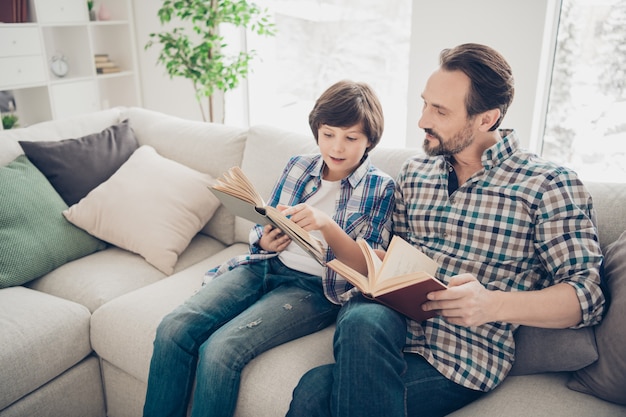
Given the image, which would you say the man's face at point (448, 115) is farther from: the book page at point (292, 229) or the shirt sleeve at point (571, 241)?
the book page at point (292, 229)

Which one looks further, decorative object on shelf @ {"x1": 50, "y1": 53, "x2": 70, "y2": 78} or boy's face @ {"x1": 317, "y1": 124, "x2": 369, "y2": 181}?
decorative object on shelf @ {"x1": 50, "y1": 53, "x2": 70, "y2": 78}

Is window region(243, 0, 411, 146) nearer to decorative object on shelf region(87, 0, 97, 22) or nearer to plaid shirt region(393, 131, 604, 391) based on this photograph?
decorative object on shelf region(87, 0, 97, 22)

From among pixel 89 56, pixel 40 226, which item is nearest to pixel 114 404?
pixel 40 226

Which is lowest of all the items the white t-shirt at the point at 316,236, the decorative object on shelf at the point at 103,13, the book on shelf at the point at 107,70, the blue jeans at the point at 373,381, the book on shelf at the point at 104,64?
the blue jeans at the point at 373,381

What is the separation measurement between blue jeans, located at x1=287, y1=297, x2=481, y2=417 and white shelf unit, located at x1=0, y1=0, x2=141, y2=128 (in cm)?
287

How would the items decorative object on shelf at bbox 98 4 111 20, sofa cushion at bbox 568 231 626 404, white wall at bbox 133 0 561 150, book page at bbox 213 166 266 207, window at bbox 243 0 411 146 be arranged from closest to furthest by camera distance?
sofa cushion at bbox 568 231 626 404, book page at bbox 213 166 266 207, white wall at bbox 133 0 561 150, window at bbox 243 0 411 146, decorative object on shelf at bbox 98 4 111 20

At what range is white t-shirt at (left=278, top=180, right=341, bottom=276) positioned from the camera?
62.9 inches

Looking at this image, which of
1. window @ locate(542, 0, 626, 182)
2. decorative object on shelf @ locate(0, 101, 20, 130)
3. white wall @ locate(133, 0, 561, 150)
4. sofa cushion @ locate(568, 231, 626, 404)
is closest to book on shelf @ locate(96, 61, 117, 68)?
decorative object on shelf @ locate(0, 101, 20, 130)

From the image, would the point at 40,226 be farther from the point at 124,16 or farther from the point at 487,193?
the point at 124,16

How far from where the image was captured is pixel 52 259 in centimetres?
189

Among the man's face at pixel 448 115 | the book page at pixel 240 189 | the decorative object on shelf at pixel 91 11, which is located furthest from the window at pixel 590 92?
the decorative object on shelf at pixel 91 11

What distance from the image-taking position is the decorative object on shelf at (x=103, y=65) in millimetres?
3703

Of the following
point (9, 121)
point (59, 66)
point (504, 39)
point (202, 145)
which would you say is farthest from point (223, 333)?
point (59, 66)

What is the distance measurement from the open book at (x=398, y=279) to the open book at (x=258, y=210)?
0.12m
